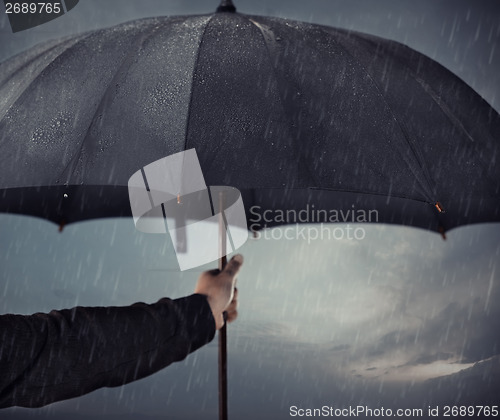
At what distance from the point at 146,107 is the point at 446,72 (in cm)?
179

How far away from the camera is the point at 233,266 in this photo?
2.04m

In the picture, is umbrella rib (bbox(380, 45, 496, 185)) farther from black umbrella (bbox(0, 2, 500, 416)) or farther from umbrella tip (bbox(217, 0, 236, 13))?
umbrella tip (bbox(217, 0, 236, 13))

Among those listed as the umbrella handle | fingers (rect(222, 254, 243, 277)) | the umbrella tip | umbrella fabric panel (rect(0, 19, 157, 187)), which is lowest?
the umbrella handle

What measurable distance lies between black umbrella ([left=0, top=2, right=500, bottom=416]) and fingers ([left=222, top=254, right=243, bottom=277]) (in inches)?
10.1

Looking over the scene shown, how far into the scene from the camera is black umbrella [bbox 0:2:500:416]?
7.10 ft

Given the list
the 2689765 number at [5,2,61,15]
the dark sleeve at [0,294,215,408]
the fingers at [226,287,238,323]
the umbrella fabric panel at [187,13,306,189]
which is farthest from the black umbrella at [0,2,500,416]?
the 2689765 number at [5,2,61,15]

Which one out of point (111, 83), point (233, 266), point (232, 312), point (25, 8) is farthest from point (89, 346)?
point (25, 8)

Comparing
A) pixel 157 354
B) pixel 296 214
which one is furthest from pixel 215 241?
pixel 157 354

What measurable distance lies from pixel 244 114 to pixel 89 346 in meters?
1.08

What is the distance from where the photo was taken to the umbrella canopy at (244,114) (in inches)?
85.2

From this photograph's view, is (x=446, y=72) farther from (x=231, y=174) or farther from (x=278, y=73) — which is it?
(x=231, y=174)

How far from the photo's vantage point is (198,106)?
2.20 m

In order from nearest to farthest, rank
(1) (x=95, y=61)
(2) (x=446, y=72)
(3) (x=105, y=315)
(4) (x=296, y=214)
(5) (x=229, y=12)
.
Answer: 1. (3) (x=105, y=315)
2. (1) (x=95, y=61)
3. (5) (x=229, y=12)
4. (2) (x=446, y=72)
5. (4) (x=296, y=214)

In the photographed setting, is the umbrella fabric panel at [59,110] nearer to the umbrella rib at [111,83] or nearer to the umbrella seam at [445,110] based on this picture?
the umbrella rib at [111,83]
